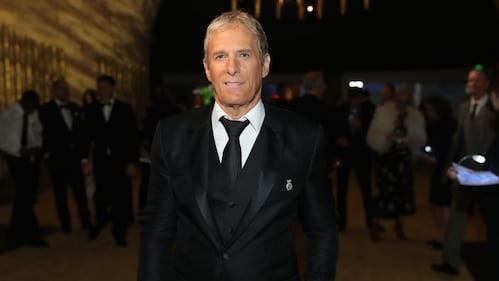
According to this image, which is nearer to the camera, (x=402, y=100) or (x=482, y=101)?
(x=482, y=101)

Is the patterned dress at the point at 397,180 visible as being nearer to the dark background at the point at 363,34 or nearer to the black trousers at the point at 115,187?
the black trousers at the point at 115,187

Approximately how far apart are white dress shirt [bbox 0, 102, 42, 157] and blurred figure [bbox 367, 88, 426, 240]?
3372 millimetres

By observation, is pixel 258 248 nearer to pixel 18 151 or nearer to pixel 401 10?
pixel 18 151

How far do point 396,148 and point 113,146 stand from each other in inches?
111

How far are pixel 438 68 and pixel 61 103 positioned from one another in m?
14.3

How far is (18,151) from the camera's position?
5797 mm

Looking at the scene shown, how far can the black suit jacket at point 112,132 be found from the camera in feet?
19.6

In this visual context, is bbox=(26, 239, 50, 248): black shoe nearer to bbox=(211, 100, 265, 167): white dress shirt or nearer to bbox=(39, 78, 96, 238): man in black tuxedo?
bbox=(39, 78, 96, 238): man in black tuxedo

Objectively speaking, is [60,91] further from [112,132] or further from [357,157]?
[357,157]

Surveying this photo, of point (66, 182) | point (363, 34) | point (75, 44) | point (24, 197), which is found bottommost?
point (24, 197)

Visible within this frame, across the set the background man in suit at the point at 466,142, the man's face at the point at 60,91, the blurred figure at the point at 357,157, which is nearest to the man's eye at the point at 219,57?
the background man in suit at the point at 466,142

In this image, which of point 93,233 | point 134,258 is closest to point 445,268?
point 134,258

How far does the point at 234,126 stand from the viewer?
170 cm

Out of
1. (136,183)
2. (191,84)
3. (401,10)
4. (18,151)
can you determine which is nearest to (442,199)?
(18,151)
